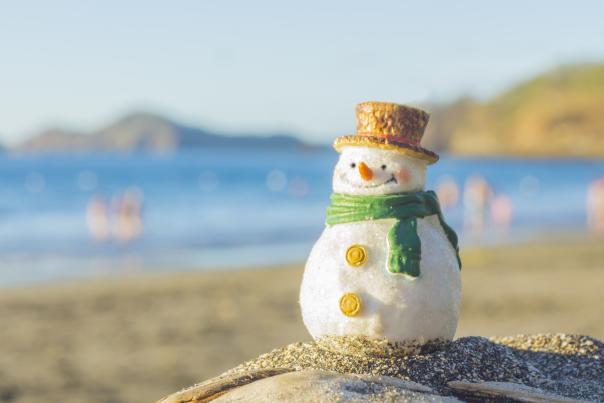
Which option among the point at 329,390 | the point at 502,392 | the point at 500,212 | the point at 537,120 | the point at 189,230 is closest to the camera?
the point at 329,390

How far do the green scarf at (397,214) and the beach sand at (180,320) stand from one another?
678 centimetres

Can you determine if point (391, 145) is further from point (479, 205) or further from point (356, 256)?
point (479, 205)

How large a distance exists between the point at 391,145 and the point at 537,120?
151 m

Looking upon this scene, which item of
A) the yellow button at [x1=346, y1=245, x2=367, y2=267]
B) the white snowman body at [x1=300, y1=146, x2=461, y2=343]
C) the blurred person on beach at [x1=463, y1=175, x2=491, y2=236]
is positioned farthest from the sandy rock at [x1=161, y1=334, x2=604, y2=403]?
the blurred person on beach at [x1=463, y1=175, x2=491, y2=236]

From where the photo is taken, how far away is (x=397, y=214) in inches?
167

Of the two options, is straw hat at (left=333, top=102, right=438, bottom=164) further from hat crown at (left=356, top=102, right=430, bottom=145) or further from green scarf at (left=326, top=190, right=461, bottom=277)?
green scarf at (left=326, top=190, right=461, bottom=277)

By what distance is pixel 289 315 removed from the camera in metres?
15.4

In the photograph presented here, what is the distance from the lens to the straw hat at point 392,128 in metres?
4.28

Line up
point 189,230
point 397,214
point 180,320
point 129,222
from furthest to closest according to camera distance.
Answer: point 189,230 → point 129,222 → point 180,320 → point 397,214

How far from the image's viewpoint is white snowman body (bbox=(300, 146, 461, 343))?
412cm

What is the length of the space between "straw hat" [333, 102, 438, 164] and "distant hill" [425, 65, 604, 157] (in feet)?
405

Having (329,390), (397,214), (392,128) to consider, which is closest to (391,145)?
(392,128)

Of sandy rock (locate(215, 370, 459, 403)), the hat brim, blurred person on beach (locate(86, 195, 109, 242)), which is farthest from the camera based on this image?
blurred person on beach (locate(86, 195, 109, 242))

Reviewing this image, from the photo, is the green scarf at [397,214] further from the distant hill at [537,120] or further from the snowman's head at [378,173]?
the distant hill at [537,120]
